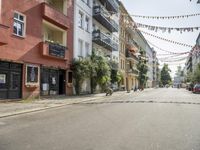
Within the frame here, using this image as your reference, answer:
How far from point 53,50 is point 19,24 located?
16.1 ft

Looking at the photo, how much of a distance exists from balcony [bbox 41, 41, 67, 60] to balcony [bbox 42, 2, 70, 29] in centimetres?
182

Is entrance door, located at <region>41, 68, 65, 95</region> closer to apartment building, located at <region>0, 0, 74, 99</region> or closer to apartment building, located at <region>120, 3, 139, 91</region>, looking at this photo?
apartment building, located at <region>0, 0, 74, 99</region>

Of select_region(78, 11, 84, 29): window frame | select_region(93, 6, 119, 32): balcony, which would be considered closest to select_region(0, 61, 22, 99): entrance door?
select_region(78, 11, 84, 29): window frame

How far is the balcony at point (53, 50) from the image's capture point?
2523 centimetres

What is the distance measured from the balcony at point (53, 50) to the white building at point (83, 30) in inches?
145

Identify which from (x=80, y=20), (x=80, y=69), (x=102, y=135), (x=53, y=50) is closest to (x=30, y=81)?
(x=53, y=50)

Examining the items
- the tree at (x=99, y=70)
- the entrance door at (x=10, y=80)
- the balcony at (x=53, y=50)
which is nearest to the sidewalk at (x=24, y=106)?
the entrance door at (x=10, y=80)

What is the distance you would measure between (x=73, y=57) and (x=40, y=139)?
78.5 feet

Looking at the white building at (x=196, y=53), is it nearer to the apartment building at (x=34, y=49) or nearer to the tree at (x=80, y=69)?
the tree at (x=80, y=69)

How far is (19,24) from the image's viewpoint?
22.1 m

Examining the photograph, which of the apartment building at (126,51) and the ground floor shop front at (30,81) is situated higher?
the apartment building at (126,51)

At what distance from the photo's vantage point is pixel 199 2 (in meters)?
18.4

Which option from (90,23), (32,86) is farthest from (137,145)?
(90,23)

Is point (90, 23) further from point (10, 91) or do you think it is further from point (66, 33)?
point (10, 91)
